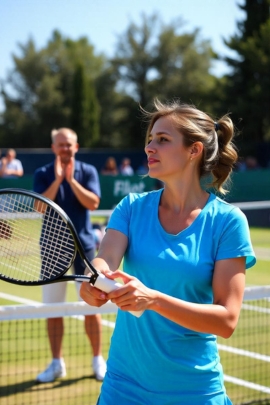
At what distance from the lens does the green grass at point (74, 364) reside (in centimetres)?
546

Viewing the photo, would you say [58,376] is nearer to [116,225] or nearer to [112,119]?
[116,225]

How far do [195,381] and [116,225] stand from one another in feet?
2.19

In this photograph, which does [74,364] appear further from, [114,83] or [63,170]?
[114,83]

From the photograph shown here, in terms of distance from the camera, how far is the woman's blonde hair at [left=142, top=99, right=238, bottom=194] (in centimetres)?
273

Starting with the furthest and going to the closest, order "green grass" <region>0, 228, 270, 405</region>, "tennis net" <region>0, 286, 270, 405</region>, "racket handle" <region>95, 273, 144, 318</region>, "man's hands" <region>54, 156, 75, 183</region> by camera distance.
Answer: "man's hands" <region>54, 156, 75, 183</region>, "green grass" <region>0, 228, 270, 405</region>, "tennis net" <region>0, 286, 270, 405</region>, "racket handle" <region>95, 273, 144, 318</region>

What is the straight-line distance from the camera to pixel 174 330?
101 inches

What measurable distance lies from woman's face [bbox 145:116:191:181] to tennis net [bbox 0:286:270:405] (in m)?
1.95

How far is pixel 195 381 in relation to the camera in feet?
8.44

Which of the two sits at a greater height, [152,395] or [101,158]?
[101,158]

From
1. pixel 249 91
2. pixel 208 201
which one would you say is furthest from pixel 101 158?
pixel 208 201

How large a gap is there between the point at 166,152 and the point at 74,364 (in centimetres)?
406

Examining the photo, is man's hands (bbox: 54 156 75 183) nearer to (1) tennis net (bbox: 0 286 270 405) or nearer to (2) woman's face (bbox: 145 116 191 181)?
(1) tennis net (bbox: 0 286 270 405)

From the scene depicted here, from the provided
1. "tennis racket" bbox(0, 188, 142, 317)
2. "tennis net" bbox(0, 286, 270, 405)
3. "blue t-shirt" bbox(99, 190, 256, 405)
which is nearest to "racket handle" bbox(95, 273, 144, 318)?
"tennis racket" bbox(0, 188, 142, 317)

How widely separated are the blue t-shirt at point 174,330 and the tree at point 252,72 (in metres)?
37.4
